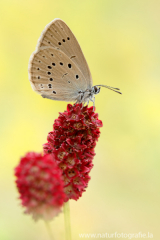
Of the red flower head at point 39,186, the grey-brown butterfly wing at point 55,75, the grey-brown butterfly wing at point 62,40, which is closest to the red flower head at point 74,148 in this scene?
the red flower head at point 39,186

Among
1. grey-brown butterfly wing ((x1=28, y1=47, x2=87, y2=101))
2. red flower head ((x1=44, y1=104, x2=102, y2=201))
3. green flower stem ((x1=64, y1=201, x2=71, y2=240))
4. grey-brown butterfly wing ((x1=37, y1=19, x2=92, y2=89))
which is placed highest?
grey-brown butterfly wing ((x1=37, y1=19, x2=92, y2=89))

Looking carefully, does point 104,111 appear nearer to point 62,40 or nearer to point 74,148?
point 62,40

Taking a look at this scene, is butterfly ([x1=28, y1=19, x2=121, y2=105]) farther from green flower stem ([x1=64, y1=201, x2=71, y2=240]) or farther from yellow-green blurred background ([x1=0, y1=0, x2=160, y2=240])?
yellow-green blurred background ([x1=0, y1=0, x2=160, y2=240])

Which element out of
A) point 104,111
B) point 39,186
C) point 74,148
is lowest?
point 39,186

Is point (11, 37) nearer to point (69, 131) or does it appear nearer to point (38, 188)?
point (69, 131)

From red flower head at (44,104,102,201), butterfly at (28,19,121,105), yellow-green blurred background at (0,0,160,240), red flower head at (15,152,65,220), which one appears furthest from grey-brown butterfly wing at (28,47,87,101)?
yellow-green blurred background at (0,0,160,240)

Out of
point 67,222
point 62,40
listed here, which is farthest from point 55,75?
point 67,222

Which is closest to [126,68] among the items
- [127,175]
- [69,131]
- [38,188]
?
[127,175]
